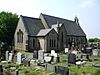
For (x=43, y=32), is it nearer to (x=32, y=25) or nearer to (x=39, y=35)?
(x=39, y=35)

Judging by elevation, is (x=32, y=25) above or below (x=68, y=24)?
below

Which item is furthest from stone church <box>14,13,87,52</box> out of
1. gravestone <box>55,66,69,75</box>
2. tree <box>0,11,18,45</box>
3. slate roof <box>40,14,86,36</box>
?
gravestone <box>55,66,69,75</box>

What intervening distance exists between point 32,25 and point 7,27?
7.28 m

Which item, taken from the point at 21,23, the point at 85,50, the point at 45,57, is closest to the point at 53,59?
the point at 45,57

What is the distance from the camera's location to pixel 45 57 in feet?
87.1

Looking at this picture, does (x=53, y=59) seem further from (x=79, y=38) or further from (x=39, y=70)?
(x=79, y=38)

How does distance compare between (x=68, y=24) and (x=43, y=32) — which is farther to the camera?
(x=68, y=24)

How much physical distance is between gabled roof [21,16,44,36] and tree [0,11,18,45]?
6.50 metres

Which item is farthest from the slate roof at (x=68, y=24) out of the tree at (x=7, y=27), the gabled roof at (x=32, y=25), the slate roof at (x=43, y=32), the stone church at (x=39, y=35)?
the tree at (x=7, y=27)

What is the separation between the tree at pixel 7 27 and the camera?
4441 cm

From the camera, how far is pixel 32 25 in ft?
135

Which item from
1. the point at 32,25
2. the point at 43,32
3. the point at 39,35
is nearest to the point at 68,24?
the point at 43,32

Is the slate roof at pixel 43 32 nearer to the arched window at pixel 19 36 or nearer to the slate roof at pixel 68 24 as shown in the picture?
the slate roof at pixel 68 24

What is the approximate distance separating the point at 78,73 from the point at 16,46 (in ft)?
81.8
